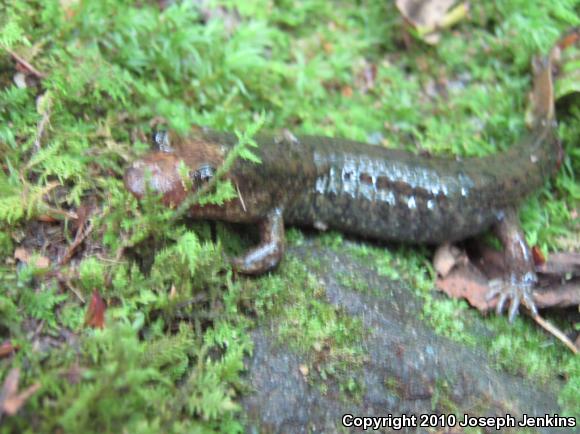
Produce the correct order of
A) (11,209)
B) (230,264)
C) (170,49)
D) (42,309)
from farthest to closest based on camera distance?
(170,49)
(230,264)
(11,209)
(42,309)

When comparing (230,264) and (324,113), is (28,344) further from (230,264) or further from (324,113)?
(324,113)

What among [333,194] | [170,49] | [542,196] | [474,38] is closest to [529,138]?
[542,196]

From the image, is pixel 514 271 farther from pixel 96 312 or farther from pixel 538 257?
pixel 96 312

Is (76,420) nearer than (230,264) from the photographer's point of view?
Yes

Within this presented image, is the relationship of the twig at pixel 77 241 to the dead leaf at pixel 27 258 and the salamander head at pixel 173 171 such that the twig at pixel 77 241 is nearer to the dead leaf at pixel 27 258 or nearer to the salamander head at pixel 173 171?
the dead leaf at pixel 27 258

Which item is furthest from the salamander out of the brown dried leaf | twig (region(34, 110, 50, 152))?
twig (region(34, 110, 50, 152))

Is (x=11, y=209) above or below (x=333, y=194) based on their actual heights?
above

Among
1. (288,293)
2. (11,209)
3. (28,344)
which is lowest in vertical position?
(288,293)

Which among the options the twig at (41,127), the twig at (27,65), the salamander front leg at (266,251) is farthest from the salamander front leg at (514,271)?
the twig at (27,65)

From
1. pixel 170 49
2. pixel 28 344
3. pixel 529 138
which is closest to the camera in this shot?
pixel 28 344
